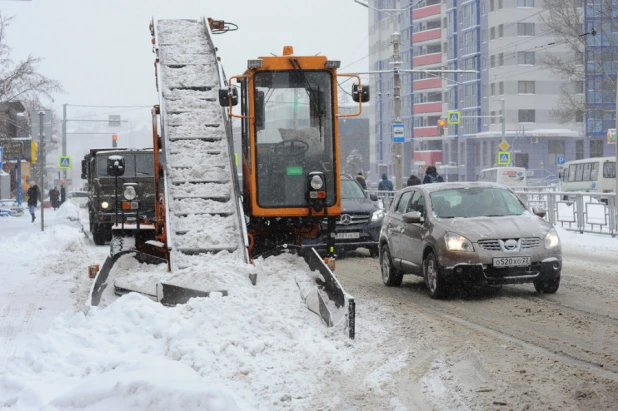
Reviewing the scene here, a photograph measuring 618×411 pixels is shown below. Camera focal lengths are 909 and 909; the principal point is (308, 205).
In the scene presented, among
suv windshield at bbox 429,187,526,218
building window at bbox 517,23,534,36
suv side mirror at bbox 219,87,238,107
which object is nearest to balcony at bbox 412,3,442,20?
building window at bbox 517,23,534,36

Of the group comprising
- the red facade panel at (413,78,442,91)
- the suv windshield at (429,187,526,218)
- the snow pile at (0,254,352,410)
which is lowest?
the snow pile at (0,254,352,410)

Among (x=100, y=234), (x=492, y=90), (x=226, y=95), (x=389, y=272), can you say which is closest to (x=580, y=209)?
(x=389, y=272)

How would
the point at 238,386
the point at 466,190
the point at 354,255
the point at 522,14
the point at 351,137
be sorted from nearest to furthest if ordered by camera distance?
the point at 238,386
the point at 466,190
the point at 354,255
the point at 522,14
the point at 351,137

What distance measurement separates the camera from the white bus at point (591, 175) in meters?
42.0

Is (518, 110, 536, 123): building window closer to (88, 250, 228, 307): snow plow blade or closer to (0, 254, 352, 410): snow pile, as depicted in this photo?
(88, 250, 228, 307): snow plow blade

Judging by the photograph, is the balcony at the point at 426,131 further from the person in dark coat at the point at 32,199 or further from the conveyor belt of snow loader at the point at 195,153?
the conveyor belt of snow loader at the point at 195,153

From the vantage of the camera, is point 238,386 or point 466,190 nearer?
point 238,386

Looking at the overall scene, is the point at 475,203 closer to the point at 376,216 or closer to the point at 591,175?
the point at 376,216

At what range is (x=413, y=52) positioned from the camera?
327 feet

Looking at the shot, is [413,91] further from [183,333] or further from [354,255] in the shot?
[183,333]

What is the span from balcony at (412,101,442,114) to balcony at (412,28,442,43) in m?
6.93

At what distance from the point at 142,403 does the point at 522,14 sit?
78.6 m

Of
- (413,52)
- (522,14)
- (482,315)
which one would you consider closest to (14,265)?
(482,315)

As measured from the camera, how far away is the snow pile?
245 inches
